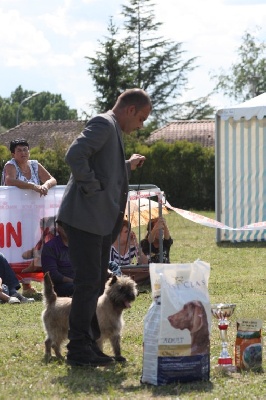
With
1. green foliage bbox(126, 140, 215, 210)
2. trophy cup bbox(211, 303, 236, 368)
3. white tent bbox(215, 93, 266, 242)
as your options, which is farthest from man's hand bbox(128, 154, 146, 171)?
green foliage bbox(126, 140, 215, 210)

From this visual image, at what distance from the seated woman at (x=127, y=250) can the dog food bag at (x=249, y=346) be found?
4832 millimetres

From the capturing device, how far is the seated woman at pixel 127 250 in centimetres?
1093

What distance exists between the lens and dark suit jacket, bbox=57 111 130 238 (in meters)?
6.11

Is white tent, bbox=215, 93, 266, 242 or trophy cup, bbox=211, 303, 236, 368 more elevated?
white tent, bbox=215, 93, 266, 242

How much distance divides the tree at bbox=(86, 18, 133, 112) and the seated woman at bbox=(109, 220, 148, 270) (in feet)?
134

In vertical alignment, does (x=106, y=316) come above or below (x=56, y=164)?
below

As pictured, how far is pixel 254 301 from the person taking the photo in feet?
31.1

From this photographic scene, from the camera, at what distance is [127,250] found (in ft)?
36.1

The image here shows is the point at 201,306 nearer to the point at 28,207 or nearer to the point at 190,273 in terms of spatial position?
the point at 190,273

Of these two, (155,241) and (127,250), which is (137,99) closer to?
(127,250)

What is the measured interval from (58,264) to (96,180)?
9.77 ft

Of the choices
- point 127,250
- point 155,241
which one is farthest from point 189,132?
point 127,250

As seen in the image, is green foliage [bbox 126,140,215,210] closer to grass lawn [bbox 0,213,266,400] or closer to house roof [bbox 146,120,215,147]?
grass lawn [bbox 0,213,266,400]

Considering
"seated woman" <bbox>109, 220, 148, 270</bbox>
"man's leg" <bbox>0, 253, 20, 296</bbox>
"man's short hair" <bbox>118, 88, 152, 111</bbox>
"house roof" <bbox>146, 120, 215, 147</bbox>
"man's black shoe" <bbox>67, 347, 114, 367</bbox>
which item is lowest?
"man's black shoe" <bbox>67, 347, 114, 367</bbox>
